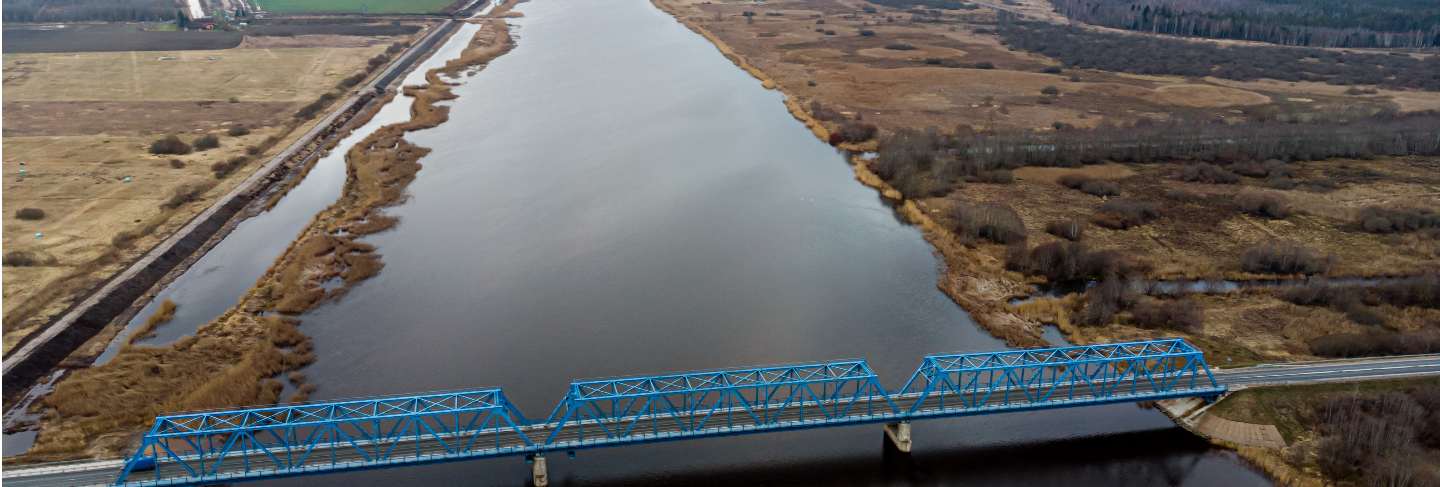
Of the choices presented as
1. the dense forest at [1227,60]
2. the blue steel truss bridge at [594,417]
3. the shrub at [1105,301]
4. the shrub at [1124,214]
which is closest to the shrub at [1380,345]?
the blue steel truss bridge at [594,417]

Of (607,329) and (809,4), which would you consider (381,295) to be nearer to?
(607,329)

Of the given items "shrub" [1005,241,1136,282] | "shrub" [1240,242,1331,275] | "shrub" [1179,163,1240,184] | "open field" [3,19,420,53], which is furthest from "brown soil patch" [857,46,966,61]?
"shrub" [1005,241,1136,282]

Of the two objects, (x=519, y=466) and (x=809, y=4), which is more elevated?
(x=809, y=4)

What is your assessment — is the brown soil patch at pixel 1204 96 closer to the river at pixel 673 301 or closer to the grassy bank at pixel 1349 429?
the river at pixel 673 301

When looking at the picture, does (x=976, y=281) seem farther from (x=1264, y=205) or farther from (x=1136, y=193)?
(x=1264, y=205)

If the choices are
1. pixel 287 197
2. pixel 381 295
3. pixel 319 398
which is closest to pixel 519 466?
pixel 319 398

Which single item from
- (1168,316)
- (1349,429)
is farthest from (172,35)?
(1349,429)
